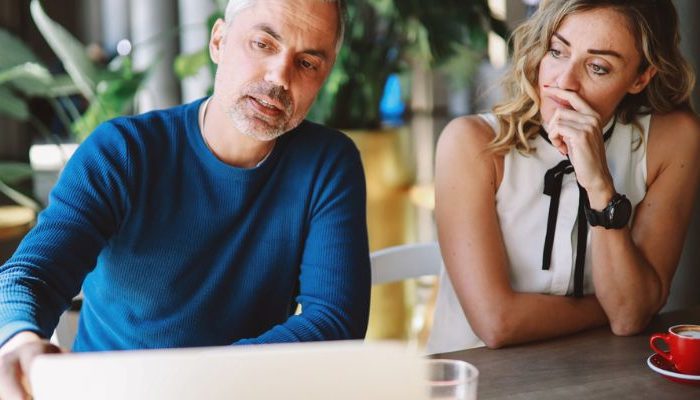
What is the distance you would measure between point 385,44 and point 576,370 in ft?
7.20

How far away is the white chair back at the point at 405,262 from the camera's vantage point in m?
1.87

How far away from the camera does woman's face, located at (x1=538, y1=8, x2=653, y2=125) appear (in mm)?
1706

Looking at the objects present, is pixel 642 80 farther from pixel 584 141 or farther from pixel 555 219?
pixel 555 219

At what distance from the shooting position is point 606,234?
66.0 inches

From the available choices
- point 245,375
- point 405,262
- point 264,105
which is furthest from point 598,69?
point 245,375

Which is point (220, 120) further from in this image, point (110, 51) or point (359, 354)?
point (110, 51)

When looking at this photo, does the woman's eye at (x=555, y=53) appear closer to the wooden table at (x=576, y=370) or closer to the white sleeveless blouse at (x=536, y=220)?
the white sleeveless blouse at (x=536, y=220)

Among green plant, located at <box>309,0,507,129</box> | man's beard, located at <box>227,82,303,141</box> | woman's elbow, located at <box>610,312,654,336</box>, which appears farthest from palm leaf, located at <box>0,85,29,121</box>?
woman's elbow, located at <box>610,312,654,336</box>

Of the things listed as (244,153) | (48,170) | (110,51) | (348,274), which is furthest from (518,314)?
(110,51)

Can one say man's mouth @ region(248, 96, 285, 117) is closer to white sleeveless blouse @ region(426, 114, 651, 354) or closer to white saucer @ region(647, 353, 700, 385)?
white sleeveless blouse @ region(426, 114, 651, 354)

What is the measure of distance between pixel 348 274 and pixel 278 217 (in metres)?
0.19

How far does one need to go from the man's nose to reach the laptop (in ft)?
3.18

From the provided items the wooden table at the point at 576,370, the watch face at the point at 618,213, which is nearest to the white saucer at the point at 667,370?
the wooden table at the point at 576,370

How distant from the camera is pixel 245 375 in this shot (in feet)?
2.12
